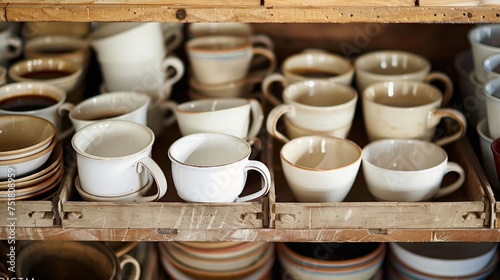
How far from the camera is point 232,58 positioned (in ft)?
5.03

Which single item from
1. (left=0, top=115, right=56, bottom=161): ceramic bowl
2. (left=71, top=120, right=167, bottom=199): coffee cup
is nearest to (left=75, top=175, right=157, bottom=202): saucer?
(left=71, top=120, right=167, bottom=199): coffee cup

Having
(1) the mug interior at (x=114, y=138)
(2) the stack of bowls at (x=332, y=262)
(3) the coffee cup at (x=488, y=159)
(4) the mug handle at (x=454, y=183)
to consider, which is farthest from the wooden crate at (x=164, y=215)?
(3) the coffee cup at (x=488, y=159)

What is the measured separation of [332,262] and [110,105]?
1.78 ft

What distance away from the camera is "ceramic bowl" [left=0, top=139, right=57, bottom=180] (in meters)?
1.20

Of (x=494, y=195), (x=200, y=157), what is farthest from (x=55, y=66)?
(x=494, y=195)

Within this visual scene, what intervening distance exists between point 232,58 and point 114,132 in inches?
13.6

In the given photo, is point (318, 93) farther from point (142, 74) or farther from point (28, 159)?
point (28, 159)

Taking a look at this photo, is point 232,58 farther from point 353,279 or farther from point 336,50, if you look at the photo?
point 353,279

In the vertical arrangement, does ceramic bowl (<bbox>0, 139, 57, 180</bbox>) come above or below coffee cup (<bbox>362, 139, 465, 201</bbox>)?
above

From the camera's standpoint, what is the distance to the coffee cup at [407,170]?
4.02ft

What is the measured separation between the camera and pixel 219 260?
147cm

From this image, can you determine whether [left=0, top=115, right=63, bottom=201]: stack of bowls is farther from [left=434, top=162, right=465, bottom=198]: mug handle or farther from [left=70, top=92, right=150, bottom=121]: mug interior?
[left=434, top=162, right=465, bottom=198]: mug handle

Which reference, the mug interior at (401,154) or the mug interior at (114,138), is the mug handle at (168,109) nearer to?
the mug interior at (114,138)

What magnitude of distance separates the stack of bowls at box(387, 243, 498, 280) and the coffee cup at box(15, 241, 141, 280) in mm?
526
